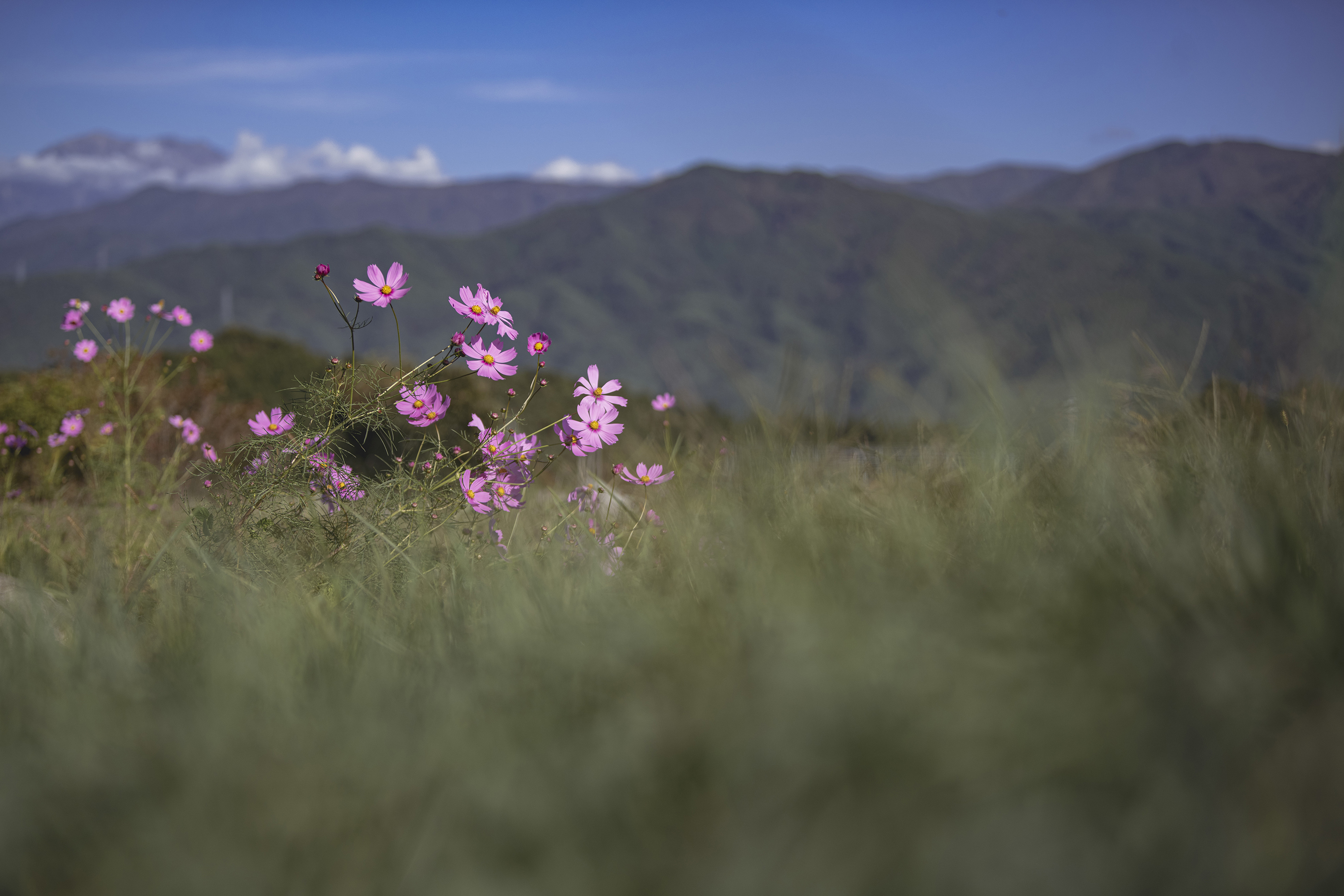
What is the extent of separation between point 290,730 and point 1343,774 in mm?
1354

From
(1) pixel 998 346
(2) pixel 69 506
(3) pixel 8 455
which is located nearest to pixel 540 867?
(1) pixel 998 346

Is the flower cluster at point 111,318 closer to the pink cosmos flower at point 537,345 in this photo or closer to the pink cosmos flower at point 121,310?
the pink cosmos flower at point 121,310

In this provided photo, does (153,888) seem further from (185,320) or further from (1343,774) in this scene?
(185,320)

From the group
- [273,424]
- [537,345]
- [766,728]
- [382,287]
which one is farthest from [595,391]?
[766,728]

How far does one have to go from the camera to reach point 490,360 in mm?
2348

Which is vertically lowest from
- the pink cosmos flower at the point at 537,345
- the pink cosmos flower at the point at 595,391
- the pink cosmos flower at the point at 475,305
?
the pink cosmos flower at the point at 595,391

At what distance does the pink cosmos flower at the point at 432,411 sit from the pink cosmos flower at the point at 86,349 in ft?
8.81

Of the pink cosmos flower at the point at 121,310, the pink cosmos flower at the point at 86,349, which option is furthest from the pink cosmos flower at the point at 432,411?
the pink cosmos flower at the point at 86,349

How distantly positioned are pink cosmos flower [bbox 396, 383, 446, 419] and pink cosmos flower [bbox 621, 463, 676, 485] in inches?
25.2

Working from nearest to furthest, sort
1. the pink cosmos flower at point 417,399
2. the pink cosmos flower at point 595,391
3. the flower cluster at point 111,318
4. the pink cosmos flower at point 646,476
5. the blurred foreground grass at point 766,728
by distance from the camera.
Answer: the blurred foreground grass at point 766,728
the pink cosmos flower at point 417,399
the pink cosmos flower at point 595,391
the pink cosmos flower at point 646,476
the flower cluster at point 111,318

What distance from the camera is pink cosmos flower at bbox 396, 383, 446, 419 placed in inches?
92.2

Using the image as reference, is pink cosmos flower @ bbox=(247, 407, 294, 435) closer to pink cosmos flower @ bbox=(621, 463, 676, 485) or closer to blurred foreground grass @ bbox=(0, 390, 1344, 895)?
blurred foreground grass @ bbox=(0, 390, 1344, 895)

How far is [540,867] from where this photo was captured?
38.0 inches

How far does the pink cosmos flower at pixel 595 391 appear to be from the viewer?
8.05 feet
